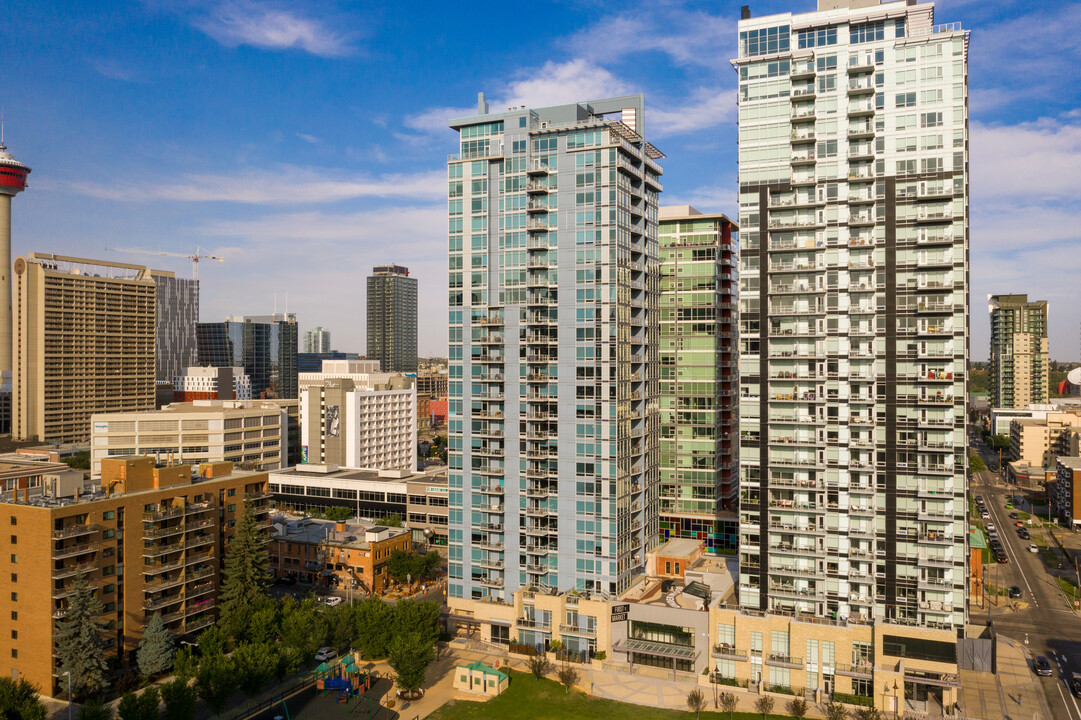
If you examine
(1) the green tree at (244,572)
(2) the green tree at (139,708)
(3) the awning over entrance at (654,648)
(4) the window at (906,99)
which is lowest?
(3) the awning over entrance at (654,648)

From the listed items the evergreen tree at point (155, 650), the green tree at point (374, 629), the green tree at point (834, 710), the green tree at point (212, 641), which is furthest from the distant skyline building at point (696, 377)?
the evergreen tree at point (155, 650)

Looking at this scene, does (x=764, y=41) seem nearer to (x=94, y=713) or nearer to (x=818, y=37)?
(x=818, y=37)

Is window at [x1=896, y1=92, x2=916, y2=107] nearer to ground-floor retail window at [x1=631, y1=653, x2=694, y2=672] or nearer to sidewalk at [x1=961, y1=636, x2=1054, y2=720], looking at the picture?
sidewalk at [x1=961, y1=636, x2=1054, y2=720]

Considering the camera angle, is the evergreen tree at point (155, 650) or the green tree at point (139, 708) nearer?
the green tree at point (139, 708)

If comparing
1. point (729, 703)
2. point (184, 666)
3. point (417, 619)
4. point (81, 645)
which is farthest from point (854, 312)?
point (81, 645)

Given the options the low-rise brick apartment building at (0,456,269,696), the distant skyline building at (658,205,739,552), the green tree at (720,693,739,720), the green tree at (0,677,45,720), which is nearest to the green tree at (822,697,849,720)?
the green tree at (720,693,739,720)

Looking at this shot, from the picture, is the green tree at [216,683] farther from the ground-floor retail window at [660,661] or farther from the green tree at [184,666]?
the ground-floor retail window at [660,661]

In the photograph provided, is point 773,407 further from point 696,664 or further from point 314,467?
point 314,467
